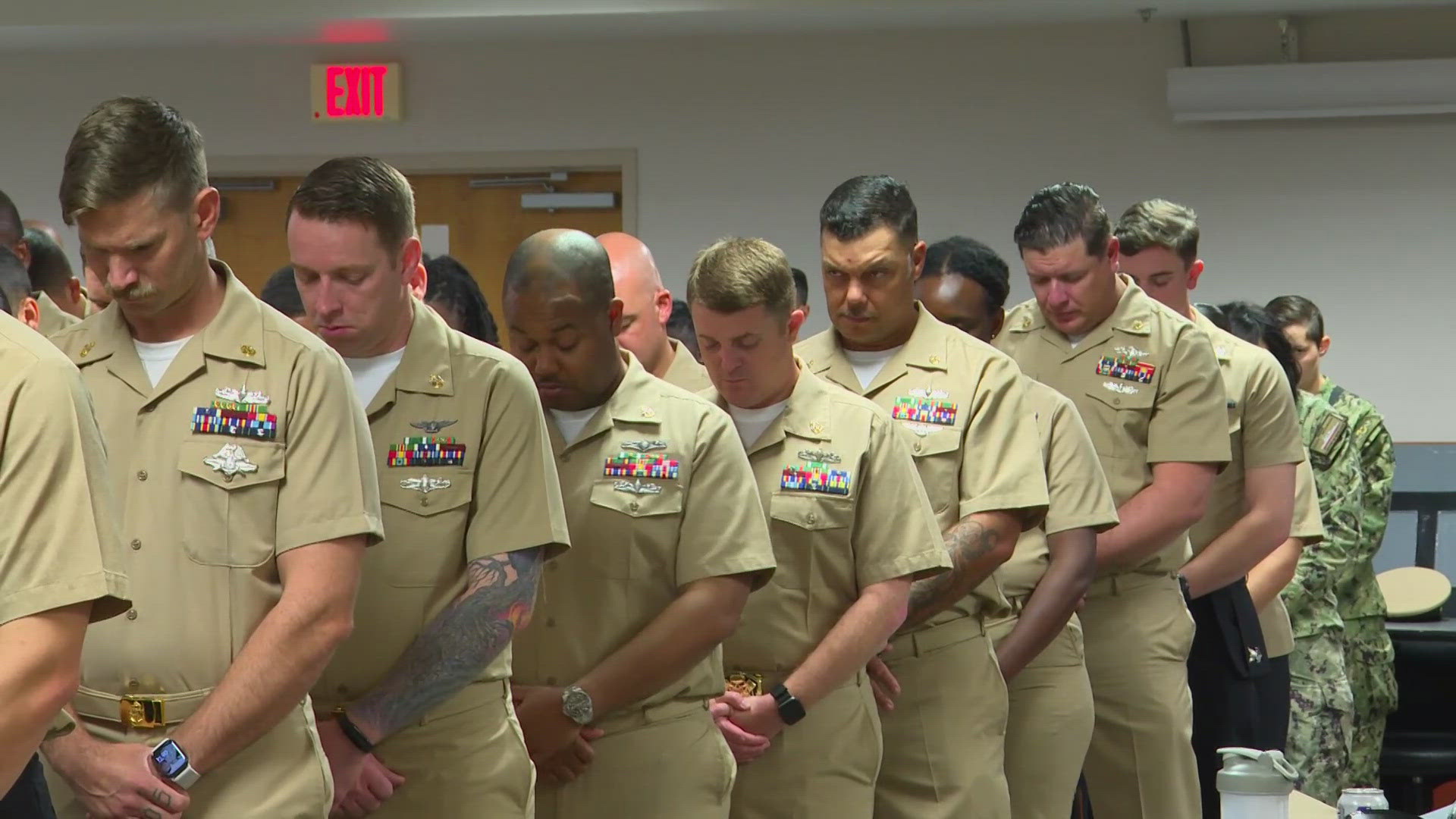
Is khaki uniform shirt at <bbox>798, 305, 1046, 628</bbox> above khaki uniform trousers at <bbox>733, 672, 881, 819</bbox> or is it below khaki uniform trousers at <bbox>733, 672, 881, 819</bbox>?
above

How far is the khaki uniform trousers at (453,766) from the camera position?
2.49 meters

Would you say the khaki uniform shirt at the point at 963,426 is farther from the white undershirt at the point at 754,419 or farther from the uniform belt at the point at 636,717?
the uniform belt at the point at 636,717

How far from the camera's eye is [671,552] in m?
2.78

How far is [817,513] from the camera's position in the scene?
118 inches

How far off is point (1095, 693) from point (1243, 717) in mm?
545

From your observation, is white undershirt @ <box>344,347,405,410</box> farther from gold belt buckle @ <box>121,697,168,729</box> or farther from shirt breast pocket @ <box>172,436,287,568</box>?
gold belt buckle @ <box>121,697,168,729</box>

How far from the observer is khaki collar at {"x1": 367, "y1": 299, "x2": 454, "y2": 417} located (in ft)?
8.39

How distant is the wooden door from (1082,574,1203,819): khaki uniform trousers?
4.20 metres

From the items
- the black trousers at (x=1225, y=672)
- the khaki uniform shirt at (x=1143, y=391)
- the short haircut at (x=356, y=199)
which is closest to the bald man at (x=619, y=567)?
the short haircut at (x=356, y=199)

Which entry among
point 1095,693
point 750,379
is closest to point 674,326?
point 1095,693

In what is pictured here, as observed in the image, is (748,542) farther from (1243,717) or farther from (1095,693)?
(1243,717)

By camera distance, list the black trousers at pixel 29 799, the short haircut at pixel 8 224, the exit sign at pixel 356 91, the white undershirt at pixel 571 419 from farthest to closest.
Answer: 1. the exit sign at pixel 356 91
2. the short haircut at pixel 8 224
3. the white undershirt at pixel 571 419
4. the black trousers at pixel 29 799

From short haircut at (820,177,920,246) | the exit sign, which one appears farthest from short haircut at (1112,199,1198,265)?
the exit sign

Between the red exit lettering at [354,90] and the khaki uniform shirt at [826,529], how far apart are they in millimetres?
5126
